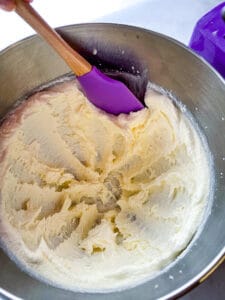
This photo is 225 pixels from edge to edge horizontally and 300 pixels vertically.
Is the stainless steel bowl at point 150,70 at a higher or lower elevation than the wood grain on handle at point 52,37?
lower

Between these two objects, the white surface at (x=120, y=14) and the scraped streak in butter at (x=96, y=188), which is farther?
the white surface at (x=120, y=14)

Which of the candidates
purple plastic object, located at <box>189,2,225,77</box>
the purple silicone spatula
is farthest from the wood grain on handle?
purple plastic object, located at <box>189,2,225,77</box>

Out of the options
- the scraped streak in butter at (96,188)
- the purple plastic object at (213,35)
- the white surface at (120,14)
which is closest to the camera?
the scraped streak in butter at (96,188)

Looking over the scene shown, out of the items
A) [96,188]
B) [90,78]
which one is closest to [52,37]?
[90,78]

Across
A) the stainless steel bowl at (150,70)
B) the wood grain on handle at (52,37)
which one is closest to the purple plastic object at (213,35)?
the stainless steel bowl at (150,70)

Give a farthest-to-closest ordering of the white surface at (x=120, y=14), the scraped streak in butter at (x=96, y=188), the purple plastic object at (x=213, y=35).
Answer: the white surface at (x=120, y=14)
the purple plastic object at (x=213, y=35)
the scraped streak in butter at (x=96, y=188)

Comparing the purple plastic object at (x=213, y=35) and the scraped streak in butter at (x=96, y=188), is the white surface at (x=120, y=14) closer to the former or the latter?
the purple plastic object at (x=213, y=35)
